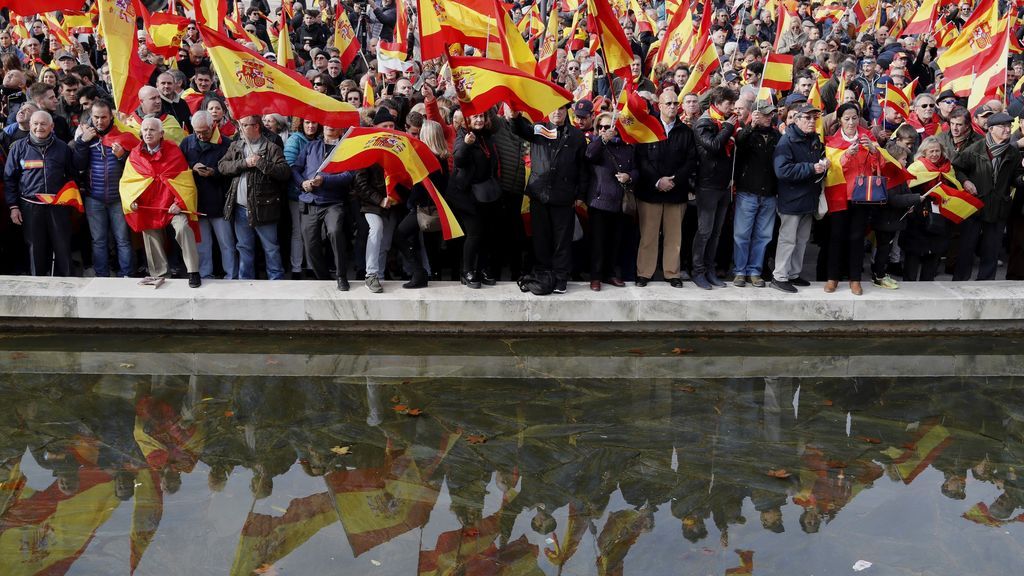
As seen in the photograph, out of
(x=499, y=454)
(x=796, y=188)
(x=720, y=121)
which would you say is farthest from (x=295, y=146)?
(x=796, y=188)

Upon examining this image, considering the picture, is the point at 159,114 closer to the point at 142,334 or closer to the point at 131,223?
the point at 131,223

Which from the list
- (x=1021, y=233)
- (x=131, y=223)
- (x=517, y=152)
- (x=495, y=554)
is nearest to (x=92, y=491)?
(x=495, y=554)

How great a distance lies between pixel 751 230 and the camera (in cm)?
967

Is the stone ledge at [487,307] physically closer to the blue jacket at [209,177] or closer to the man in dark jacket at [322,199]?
the man in dark jacket at [322,199]

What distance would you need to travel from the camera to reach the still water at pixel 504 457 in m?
5.34

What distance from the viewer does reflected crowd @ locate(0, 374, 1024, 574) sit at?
18.1ft

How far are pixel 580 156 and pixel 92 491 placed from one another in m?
5.04

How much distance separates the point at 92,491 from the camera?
19.2 feet

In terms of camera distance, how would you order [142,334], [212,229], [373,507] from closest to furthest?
[373,507], [142,334], [212,229]

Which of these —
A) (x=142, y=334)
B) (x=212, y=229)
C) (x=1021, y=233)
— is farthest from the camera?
(x=1021, y=233)

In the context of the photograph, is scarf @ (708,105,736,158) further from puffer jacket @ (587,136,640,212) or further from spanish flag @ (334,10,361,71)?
spanish flag @ (334,10,361,71)

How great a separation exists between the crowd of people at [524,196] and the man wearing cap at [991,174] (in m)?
0.02

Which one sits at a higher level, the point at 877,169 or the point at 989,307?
the point at 877,169

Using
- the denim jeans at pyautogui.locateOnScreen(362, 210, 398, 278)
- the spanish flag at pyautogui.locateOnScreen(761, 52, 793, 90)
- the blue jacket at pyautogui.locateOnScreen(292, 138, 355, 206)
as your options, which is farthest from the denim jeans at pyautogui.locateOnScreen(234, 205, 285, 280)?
the spanish flag at pyautogui.locateOnScreen(761, 52, 793, 90)
